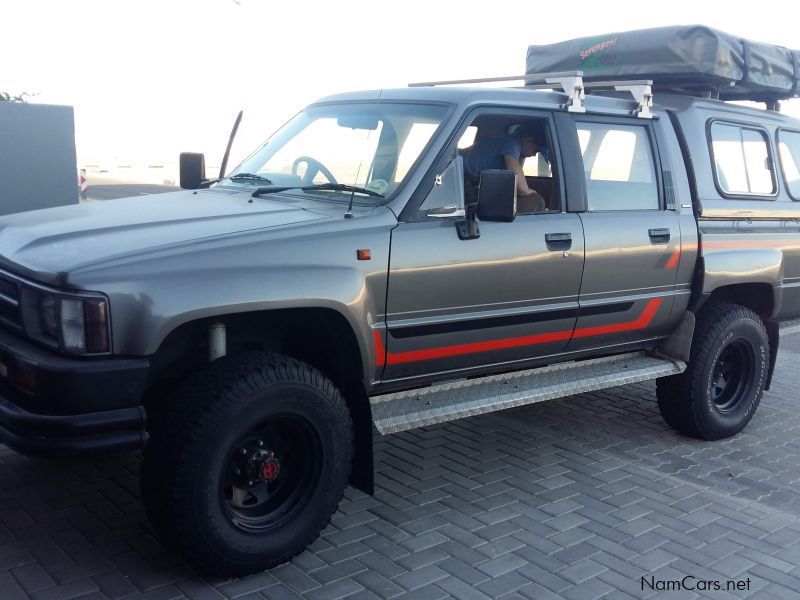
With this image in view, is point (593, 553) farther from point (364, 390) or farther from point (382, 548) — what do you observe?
point (364, 390)

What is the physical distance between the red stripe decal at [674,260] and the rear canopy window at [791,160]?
154 cm

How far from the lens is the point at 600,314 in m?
4.88

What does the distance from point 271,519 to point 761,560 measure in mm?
2308

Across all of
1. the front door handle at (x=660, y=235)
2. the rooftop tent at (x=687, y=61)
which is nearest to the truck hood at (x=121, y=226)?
the front door handle at (x=660, y=235)

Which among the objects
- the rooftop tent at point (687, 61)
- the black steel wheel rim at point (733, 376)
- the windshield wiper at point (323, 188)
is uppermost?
the rooftop tent at point (687, 61)

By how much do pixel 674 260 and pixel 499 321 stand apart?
144cm

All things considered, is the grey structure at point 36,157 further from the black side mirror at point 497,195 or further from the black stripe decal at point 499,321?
the black side mirror at point 497,195

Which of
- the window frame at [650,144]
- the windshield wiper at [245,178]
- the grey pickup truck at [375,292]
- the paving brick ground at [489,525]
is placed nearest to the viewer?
the grey pickup truck at [375,292]

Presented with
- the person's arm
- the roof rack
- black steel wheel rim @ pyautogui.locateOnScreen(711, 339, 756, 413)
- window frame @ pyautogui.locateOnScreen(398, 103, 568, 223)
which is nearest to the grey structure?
the roof rack

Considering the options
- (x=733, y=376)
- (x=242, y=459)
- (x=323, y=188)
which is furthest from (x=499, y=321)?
(x=733, y=376)

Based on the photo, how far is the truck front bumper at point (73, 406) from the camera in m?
3.08

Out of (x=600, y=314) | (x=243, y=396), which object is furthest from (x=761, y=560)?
(x=243, y=396)

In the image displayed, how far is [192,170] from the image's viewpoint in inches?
201

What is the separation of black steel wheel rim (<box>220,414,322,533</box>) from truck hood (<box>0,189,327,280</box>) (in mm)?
874
